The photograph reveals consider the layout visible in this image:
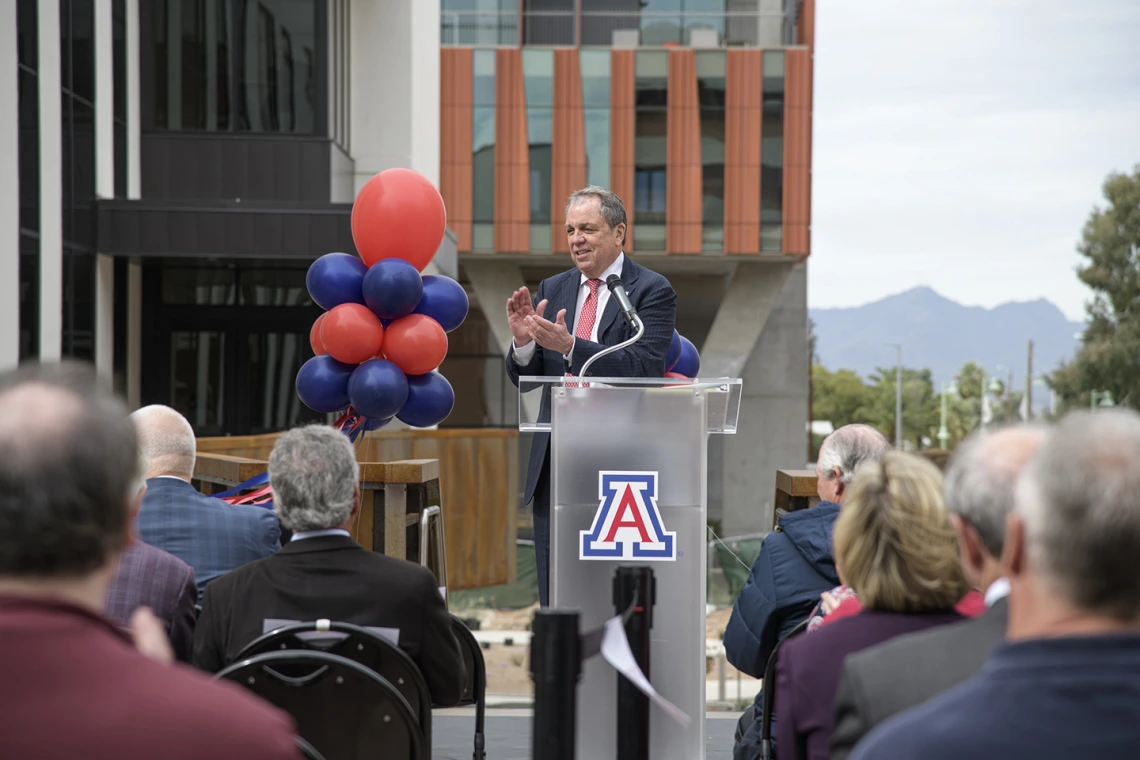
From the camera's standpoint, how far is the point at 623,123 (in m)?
28.3

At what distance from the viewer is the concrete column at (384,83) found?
17484mm

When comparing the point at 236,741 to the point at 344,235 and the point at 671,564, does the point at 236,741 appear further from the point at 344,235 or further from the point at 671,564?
the point at 344,235

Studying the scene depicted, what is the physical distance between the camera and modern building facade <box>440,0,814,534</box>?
27.9m

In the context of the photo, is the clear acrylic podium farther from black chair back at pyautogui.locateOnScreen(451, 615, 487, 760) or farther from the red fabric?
the red fabric

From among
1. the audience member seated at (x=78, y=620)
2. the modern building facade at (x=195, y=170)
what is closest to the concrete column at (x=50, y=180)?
the modern building facade at (x=195, y=170)

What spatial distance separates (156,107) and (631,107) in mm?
14417

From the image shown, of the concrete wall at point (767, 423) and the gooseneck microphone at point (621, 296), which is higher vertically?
the gooseneck microphone at point (621, 296)

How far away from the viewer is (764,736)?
3248mm

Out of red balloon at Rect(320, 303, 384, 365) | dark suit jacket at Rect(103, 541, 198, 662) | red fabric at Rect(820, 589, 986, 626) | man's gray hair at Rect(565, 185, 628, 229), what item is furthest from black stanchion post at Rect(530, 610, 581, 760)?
red balloon at Rect(320, 303, 384, 365)

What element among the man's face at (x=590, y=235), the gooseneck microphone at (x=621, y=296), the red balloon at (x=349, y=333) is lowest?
the red balloon at (x=349, y=333)

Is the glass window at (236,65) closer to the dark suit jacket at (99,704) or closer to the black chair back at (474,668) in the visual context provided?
the black chair back at (474,668)

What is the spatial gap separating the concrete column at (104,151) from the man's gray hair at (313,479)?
1221 centimetres

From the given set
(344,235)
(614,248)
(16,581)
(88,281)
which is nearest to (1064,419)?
(16,581)

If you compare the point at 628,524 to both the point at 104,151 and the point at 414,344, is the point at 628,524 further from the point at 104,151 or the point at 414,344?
the point at 104,151
